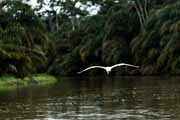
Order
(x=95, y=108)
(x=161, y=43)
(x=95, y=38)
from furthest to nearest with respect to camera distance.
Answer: (x=95, y=38)
(x=161, y=43)
(x=95, y=108)

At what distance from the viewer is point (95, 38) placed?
7438 cm

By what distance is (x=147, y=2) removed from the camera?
238ft

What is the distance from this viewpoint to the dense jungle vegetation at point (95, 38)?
2164 inches

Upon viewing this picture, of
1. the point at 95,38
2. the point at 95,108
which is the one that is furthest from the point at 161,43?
the point at 95,108

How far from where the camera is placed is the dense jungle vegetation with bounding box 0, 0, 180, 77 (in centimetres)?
5497

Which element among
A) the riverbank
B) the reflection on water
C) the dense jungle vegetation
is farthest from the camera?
the dense jungle vegetation

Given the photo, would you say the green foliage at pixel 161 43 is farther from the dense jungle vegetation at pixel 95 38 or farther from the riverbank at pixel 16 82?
the riverbank at pixel 16 82

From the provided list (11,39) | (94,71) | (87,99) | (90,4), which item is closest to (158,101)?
(87,99)

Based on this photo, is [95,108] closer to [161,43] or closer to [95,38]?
[161,43]

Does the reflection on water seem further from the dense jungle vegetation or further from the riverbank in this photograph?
the dense jungle vegetation

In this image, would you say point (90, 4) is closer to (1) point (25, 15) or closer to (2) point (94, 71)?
(2) point (94, 71)

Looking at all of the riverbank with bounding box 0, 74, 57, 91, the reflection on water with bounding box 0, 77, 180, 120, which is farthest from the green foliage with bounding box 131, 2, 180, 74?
the reflection on water with bounding box 0, 77, 180, 120

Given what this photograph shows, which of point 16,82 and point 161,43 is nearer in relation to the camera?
point 16,82

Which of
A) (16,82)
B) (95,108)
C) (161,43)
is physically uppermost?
(161,43)
